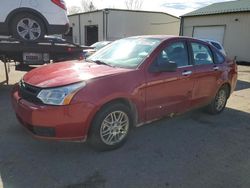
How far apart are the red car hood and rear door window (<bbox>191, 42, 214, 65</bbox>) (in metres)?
1.70

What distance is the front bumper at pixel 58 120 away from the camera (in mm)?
3066

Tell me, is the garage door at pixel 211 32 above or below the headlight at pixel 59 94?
above

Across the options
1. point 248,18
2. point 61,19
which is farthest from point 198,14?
point 61,19

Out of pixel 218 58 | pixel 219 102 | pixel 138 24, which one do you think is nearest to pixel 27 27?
pixel 218 58

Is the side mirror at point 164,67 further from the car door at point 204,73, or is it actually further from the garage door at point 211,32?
the garage door at point 211,32

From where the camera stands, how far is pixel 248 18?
57.5ft

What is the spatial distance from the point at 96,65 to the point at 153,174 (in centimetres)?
182

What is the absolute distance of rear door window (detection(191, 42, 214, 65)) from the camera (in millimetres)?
4688

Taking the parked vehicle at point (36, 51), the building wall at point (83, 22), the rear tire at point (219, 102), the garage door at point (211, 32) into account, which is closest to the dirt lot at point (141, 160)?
the rear tire at point (219, 102)

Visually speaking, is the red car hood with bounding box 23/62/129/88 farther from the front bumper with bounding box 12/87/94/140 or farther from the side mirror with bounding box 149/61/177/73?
the side mirror with bounding box 149/61/177/73

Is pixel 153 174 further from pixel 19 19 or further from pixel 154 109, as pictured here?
pixel 19 19

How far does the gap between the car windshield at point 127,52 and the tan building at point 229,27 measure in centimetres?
1519

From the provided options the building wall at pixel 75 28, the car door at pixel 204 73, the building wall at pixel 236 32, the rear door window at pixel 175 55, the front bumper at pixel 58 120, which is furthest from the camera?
the building wall at pixel 75 28

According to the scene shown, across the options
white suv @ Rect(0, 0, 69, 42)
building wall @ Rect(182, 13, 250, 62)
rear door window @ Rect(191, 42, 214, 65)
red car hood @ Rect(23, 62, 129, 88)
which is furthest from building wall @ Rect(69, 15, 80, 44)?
red car hood @ Rect(23, 62, 129, 88)
